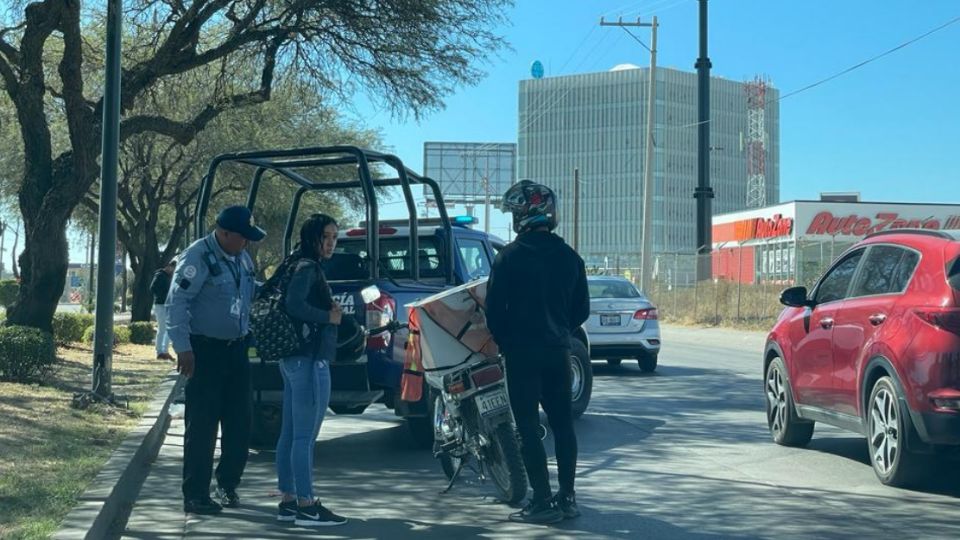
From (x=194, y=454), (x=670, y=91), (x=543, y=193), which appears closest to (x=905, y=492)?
(x=543, y=193)

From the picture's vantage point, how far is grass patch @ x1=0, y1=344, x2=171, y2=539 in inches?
272

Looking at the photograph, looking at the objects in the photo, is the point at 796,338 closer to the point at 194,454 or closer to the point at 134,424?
the point at 194,454

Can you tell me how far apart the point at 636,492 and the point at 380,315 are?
2.34 m

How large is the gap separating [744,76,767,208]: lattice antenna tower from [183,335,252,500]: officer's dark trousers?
124 meters

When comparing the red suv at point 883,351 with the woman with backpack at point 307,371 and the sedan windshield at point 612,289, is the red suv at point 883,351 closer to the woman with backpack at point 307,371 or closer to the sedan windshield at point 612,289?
the woman with backpack at point 307,371

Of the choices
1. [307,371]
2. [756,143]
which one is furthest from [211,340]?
[756,143]

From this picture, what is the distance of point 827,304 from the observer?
31.1ft

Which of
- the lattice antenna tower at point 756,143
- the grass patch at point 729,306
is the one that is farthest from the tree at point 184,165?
the lattice antenna tower at point 756,143

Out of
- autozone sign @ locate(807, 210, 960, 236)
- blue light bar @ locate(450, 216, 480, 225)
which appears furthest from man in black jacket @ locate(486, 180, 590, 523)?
autozone sign @ locate(807, 210, 960, 236)

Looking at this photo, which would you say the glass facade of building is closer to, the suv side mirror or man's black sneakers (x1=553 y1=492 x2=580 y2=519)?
the suv side mirror

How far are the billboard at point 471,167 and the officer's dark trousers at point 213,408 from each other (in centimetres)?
6208

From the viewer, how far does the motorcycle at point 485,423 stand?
7430 millimetres

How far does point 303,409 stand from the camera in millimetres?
7121

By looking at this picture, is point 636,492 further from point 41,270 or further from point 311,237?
point 41,270
